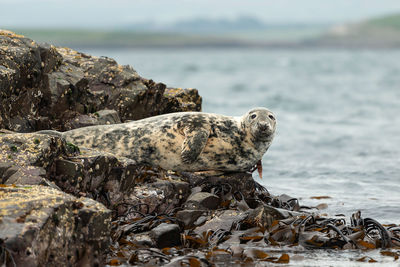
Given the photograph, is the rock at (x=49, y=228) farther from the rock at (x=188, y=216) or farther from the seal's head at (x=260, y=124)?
the seal's head at (x=260, y=124)

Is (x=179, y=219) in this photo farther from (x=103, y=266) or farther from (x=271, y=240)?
(x=103, y=266)

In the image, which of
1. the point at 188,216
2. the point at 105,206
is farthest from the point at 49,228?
the point at 188,216

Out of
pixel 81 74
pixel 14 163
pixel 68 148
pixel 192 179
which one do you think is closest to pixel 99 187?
pixel 68 148

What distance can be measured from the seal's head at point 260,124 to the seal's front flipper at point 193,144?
56 centimetres

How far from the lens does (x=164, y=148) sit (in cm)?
726

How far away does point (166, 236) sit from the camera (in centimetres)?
521

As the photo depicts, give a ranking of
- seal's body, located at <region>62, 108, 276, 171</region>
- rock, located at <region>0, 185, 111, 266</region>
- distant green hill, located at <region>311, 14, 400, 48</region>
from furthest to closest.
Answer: distant green hill, located at <region>311, 14, 400, 48</region> → seal's body, located at <region>62, 108, 276, 171</region> → rock, located at <region>0, 185, 111, 266</region>

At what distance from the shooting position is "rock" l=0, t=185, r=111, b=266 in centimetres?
388

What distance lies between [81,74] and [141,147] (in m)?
1.96

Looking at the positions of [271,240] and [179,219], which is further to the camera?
[179,219]

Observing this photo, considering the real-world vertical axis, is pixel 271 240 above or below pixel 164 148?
below

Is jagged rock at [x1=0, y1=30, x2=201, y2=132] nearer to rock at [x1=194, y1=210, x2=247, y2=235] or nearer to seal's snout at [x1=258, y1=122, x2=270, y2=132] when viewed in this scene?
seal's snout at [x1=258, y1=122, x2=270, y2=132]

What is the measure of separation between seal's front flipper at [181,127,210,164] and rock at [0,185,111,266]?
255 centimetres

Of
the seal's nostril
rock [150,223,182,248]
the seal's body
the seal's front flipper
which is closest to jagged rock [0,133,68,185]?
rock [150,223,182,248]
